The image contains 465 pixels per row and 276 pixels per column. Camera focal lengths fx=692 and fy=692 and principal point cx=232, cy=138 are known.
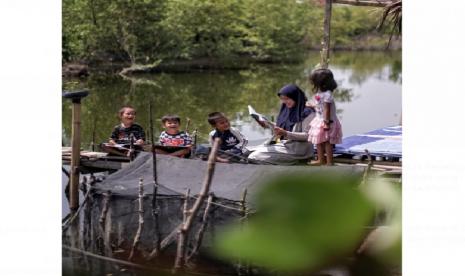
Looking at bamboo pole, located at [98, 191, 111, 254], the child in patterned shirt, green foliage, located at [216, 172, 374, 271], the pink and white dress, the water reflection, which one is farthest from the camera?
the water reflection

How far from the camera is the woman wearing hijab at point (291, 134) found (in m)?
2.61

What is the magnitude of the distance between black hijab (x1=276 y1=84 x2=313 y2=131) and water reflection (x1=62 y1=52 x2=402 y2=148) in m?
1.78

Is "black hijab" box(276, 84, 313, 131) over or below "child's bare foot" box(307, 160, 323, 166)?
over

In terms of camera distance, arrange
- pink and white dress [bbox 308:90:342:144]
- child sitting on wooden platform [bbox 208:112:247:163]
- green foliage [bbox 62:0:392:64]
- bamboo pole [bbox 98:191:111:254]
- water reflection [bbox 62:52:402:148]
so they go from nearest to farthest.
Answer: bamboo pole [bbox 98:191:111:254] → pink and white dress [bbox 308:90:342:144] → child sitting on wooden platform [bbox 208:112:247:163] → water reflection [bbox 62:52:402:148] → green foliage [bbox 62:0:392:64]

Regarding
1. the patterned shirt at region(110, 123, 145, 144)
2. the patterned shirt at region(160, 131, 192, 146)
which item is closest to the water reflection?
the patterned shirt at region(110, 123, 145, 144)

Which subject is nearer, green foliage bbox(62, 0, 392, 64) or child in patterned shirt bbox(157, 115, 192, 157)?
child in patterned shirt bbox(157, 115, 192, 157)

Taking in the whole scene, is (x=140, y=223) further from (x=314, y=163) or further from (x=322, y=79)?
(x=322, y=79)

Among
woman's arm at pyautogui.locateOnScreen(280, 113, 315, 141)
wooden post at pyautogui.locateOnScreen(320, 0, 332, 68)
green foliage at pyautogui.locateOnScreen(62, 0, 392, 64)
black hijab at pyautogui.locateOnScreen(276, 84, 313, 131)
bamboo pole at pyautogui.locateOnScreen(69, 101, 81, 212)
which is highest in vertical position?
green foliage at pyautogui.locateOnScreen(62, 0, 392, 64)

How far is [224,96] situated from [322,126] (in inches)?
274

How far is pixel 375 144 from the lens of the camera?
297 centimetres

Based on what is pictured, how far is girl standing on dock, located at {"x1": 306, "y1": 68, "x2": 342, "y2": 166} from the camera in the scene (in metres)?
2.50

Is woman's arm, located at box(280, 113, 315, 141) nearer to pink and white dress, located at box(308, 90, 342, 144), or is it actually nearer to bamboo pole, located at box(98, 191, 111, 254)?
pink and white dress, located at box(308, 90, 342, 144)
